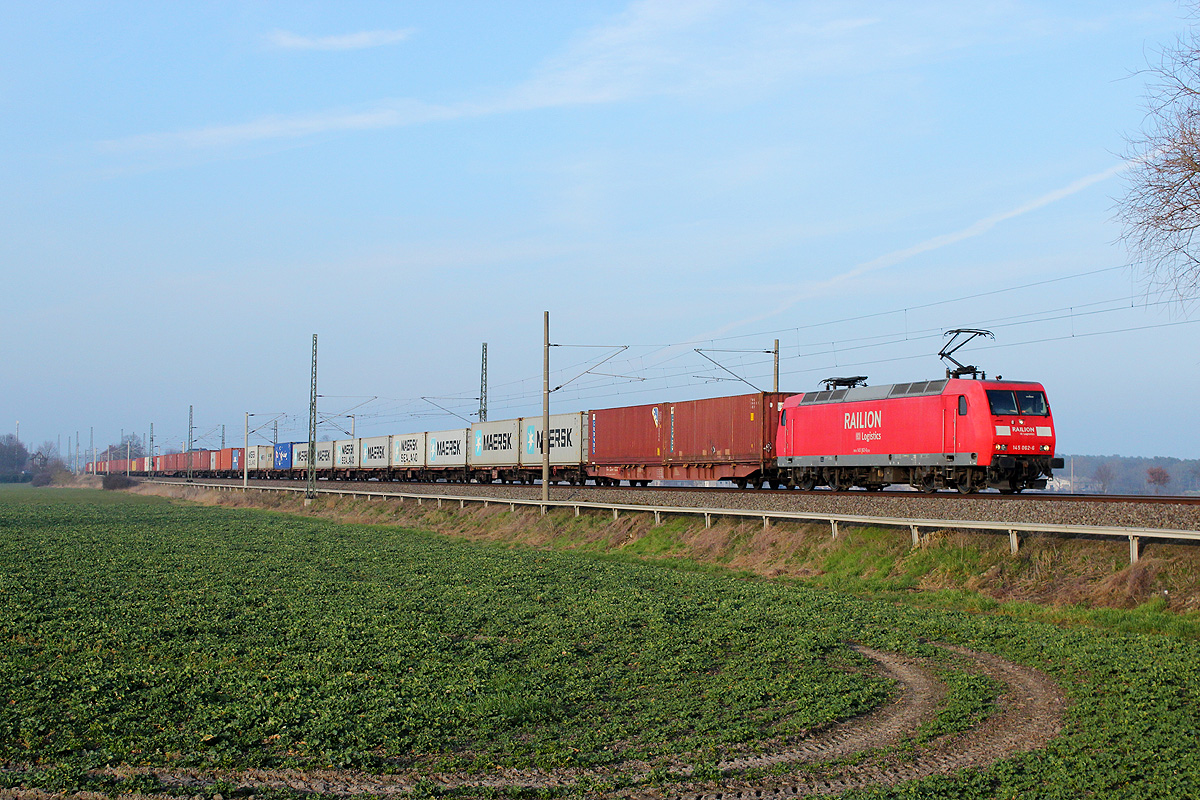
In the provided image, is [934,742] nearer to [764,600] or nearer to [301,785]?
[301,785]

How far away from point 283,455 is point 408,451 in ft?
73.9

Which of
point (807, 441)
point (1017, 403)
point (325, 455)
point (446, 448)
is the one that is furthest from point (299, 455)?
point (1017, 403)

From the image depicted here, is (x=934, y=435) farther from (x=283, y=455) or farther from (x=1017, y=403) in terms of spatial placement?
(x=283, y=455)

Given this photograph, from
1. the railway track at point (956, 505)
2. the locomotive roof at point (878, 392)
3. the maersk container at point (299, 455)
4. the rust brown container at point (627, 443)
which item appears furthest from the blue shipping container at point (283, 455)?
the locomotive roof at point (878, 392)

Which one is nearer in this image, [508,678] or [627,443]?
[508,678]

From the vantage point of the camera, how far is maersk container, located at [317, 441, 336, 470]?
3174 inches

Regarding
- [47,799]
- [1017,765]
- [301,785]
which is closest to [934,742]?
[1017,765]

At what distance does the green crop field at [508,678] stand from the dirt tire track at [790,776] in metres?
0.19

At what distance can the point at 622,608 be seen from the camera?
16250 millimetres

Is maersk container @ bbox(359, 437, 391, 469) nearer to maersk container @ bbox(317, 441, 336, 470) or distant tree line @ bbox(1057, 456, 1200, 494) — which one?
maersk container @ bbox(317, 441, 336, 470)

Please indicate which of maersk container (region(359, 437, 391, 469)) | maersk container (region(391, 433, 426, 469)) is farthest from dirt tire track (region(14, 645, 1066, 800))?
maersk container (region(359, 437, 391, 469))

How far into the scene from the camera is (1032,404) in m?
25.7

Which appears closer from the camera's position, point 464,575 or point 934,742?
point 934,742

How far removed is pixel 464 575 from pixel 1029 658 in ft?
42.8
